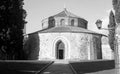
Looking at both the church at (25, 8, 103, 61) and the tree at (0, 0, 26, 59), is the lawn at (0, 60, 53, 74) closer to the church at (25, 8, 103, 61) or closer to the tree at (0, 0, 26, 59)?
the tree at (0, 0, 26, 59)

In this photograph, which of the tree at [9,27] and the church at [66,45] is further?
the church at [66,45]

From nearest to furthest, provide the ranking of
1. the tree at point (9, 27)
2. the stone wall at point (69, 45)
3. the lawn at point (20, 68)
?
the lawn at point (20, 68), the tree at point (9, 27), the stone wall at point (69, 45)

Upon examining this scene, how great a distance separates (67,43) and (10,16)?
758 inches

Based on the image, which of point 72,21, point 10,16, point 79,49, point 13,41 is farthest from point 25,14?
point 72,21

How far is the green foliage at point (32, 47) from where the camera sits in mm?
40375

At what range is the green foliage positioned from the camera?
1590 inches

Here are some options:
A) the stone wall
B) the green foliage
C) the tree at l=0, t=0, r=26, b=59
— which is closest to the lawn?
the tree at l=0, t=0, r=26, b=59

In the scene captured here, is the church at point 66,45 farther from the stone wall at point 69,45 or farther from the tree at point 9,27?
the tree at point 9,27

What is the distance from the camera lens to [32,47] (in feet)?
136

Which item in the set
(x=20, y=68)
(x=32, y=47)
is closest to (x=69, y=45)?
(x=32, y=47)

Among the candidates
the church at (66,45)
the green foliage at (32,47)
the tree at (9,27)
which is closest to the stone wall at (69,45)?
the church at (66,45)

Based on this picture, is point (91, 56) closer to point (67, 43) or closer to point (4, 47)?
point (67, 43)

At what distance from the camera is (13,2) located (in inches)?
960

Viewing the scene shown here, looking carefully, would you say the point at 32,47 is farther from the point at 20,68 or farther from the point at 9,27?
the point at 20,68
